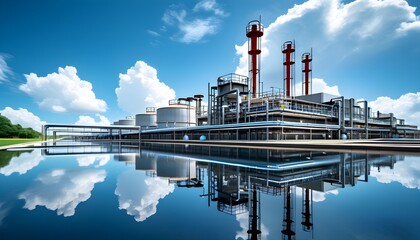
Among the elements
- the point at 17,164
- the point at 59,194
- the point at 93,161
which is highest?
the point at 59,194

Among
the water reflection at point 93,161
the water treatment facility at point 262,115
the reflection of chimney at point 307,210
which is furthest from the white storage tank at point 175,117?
the reflection of chimney at point 307,210

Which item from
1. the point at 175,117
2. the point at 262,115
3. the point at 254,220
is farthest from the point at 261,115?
the point at 254,220

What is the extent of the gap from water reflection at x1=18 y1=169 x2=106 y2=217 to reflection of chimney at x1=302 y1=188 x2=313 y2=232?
475 centimetres

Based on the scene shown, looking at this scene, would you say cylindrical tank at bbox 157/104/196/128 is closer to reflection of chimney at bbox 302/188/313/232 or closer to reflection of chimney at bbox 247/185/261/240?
reflection of chimney at bbox 302/188/313/232

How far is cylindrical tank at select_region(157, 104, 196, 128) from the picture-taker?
56.1 metres

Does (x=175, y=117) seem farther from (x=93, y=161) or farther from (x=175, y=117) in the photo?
(x=93, y=161)

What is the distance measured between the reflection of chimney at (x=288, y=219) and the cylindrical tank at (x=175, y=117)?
51.5m

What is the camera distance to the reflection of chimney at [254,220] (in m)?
3.54

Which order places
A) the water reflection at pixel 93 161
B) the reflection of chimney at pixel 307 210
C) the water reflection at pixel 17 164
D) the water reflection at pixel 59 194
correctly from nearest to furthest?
1. the reflection of chimney at pixel 307 210
2. the water reflection at pixel 59 194
3. the water reflection at pixel 17 164
4. the water reflection at pixel 93 161

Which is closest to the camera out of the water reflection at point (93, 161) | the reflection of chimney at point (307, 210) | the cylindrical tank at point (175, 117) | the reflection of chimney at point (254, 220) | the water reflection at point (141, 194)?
the reflection of chimney at point (254, 220)

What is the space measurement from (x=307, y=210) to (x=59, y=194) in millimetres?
6616

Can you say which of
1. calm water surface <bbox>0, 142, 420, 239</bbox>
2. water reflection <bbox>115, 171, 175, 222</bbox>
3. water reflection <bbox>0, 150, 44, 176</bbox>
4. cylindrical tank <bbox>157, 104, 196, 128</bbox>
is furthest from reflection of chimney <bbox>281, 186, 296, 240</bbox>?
cylindrical tank <bbox>157, 104, 196, 128</bbox>

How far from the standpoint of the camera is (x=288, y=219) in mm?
4145

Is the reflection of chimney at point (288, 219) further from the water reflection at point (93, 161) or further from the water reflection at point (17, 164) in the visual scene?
the water reflection at point (17, 164)
